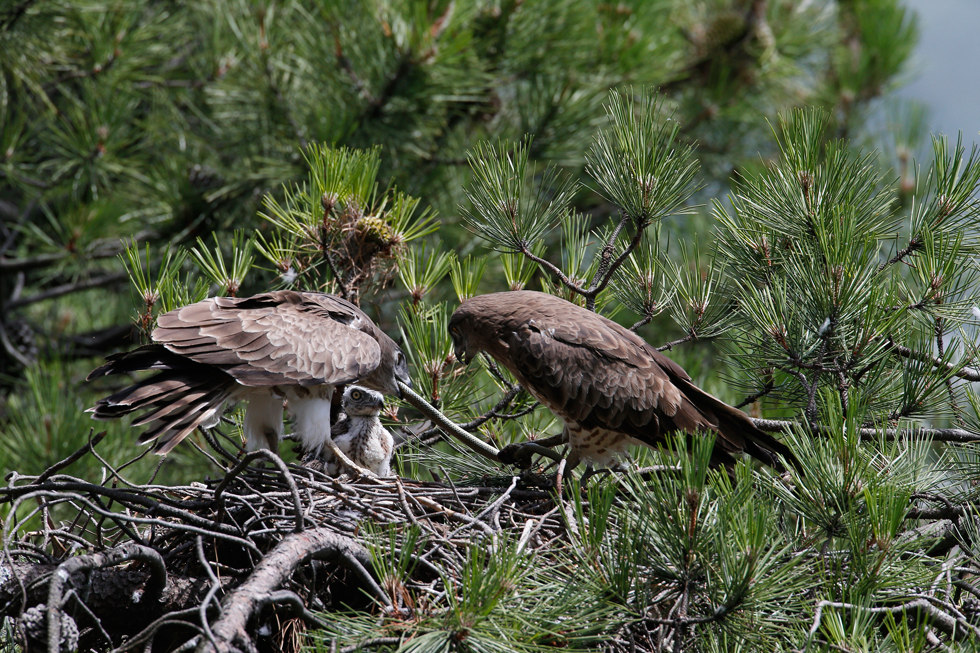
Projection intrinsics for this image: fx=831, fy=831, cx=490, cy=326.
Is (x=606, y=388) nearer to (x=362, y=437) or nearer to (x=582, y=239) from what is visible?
(x=582, y=239)

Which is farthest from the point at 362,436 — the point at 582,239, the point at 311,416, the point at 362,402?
the point at 582,239

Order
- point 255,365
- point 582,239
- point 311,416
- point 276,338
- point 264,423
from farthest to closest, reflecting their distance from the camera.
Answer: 1. point 582,239
2. point 264,423
3. point 311,416
4. point 276,338
5. point 255,365

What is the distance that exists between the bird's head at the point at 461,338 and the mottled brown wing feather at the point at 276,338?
485mm

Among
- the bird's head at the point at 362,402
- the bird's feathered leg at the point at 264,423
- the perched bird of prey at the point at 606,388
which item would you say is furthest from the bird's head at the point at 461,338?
the bird's feathered leg at the point at 264,423

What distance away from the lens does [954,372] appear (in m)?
2.84

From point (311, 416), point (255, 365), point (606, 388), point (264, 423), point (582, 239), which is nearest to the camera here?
point (255, 365)

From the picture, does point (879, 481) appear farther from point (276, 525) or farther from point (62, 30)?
point (62, 30)

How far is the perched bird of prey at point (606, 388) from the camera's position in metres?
3.66

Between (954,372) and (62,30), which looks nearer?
(954,372)

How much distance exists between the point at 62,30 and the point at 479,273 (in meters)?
3.69

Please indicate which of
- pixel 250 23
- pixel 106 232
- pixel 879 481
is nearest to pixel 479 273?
pixel 879 481

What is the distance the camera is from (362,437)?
4.02 meters

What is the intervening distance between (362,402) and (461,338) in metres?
0.60

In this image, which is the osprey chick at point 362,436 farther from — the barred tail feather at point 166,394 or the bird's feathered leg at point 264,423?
the barred tail feather at point 166,394
